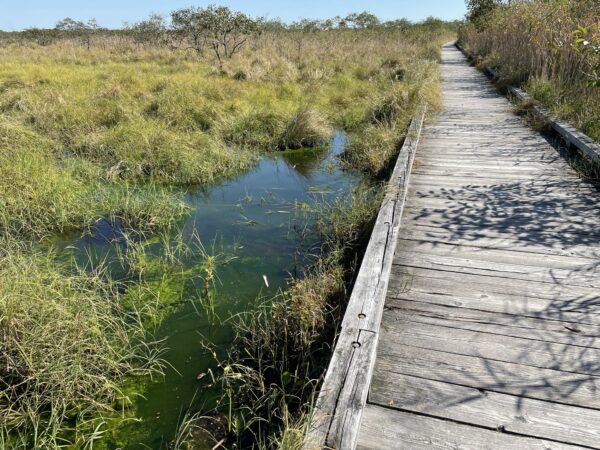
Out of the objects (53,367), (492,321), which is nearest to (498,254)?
(492,321)

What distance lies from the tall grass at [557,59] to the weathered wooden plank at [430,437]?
4423mm

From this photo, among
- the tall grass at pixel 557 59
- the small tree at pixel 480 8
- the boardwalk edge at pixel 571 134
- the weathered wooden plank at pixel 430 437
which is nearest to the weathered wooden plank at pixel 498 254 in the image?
the weathered wooden plank at pixel 430 437

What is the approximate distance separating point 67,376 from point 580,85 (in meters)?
8.41

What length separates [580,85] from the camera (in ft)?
23.9

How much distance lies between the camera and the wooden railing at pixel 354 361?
174 cm

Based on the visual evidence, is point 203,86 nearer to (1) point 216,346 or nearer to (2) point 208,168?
(2) point 208,168

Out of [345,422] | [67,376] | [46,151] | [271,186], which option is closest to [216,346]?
[67,376]

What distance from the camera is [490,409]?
6.63 ft

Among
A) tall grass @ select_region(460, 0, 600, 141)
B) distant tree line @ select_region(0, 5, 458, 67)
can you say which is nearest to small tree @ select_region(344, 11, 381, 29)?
distant tree line @ select_region(0, 5, 458, 67)

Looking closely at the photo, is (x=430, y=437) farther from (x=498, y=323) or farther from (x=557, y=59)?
(x=557, y=59)

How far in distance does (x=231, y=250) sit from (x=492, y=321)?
9.16ft

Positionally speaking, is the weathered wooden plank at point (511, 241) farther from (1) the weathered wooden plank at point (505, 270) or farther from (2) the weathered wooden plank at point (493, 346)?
(2) the weathered wooden plank at point (493, 346)

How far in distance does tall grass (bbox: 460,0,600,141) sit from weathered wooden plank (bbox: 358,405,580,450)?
442 cm

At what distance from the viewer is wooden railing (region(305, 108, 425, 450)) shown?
1.74 meters
